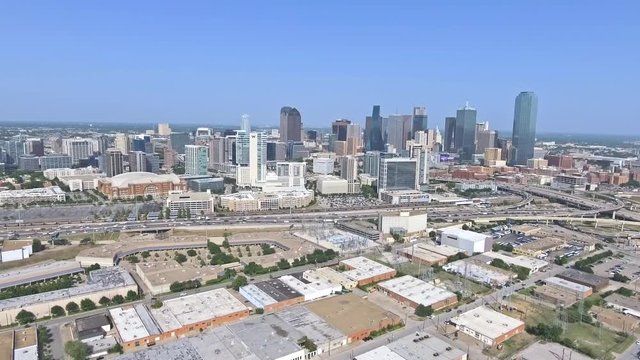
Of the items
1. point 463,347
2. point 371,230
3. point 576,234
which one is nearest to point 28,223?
point 371,230

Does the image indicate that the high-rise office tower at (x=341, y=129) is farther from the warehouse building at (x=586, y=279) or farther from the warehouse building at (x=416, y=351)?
the warehouse building at (x=416, y=351)

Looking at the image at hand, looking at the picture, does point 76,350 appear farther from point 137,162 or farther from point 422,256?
point 137,162

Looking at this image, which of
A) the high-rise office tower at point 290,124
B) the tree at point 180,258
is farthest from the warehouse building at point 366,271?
the high-rise office tower at point 290,124

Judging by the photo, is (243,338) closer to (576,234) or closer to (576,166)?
(576,234)

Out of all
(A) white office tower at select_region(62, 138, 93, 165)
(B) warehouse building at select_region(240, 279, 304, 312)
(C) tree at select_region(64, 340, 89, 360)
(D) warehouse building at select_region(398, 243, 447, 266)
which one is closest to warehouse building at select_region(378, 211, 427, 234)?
(D) warehouse building at select_region(398, 243, 447, 266)

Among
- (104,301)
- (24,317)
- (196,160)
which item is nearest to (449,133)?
(196,160)

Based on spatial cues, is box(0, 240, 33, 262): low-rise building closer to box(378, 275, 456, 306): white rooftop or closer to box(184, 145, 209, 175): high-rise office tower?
box(378, 275, 456, 306): white rooftop
